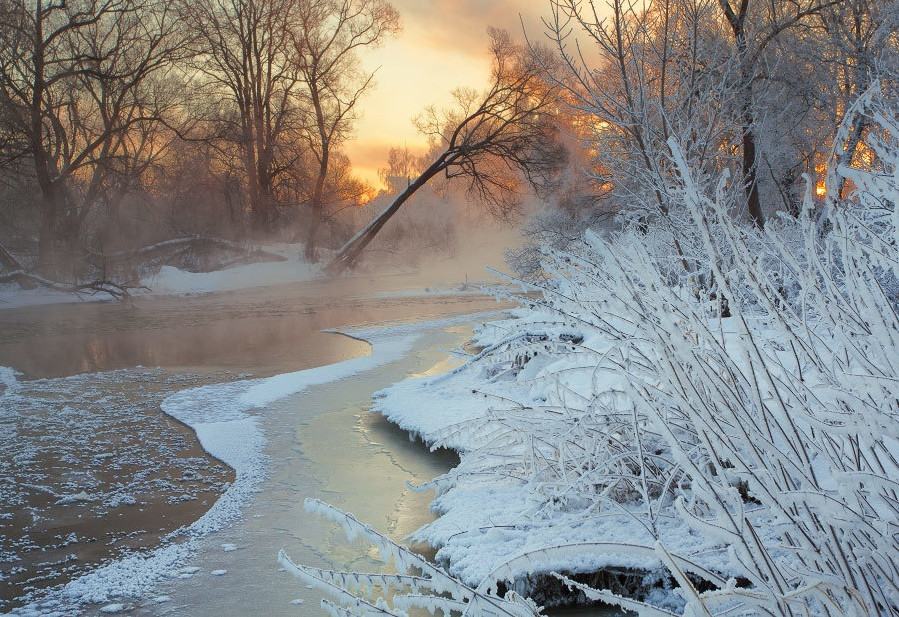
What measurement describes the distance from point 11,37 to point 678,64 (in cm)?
2005

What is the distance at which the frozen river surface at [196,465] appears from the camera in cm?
362

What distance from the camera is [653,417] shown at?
1.19 meters

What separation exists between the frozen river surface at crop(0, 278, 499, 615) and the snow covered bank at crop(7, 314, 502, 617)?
0.02 m

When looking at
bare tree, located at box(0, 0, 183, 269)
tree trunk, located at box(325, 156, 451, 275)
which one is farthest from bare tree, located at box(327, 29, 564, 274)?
bare tree, located at box(0, 0, 183, 269)

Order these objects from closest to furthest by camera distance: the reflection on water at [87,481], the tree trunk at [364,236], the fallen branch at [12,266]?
the reflection on water at [87,481], the fallen branch at [12,266], the tree trunk at [364,236]

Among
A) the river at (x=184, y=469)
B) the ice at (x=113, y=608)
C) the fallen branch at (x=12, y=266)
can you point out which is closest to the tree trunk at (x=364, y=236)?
the fallen branch at (x=12, y=266)

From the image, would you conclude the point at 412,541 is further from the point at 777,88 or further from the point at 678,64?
the point at 777,88

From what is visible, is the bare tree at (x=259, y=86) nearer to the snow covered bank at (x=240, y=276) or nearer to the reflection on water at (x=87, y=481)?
the snow covered bank at (x=240, y=276)

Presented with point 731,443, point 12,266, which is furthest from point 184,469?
point 12,266

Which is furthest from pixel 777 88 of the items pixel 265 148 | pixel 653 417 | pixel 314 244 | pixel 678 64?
pixel 265 148

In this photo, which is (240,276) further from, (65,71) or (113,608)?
(113,608)

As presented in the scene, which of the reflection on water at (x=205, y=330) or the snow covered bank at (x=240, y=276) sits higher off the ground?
the snow covered bank at (x=240, y=276)

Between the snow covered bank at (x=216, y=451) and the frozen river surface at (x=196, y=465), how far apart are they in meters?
0.02

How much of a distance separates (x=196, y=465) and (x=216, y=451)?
352mm
